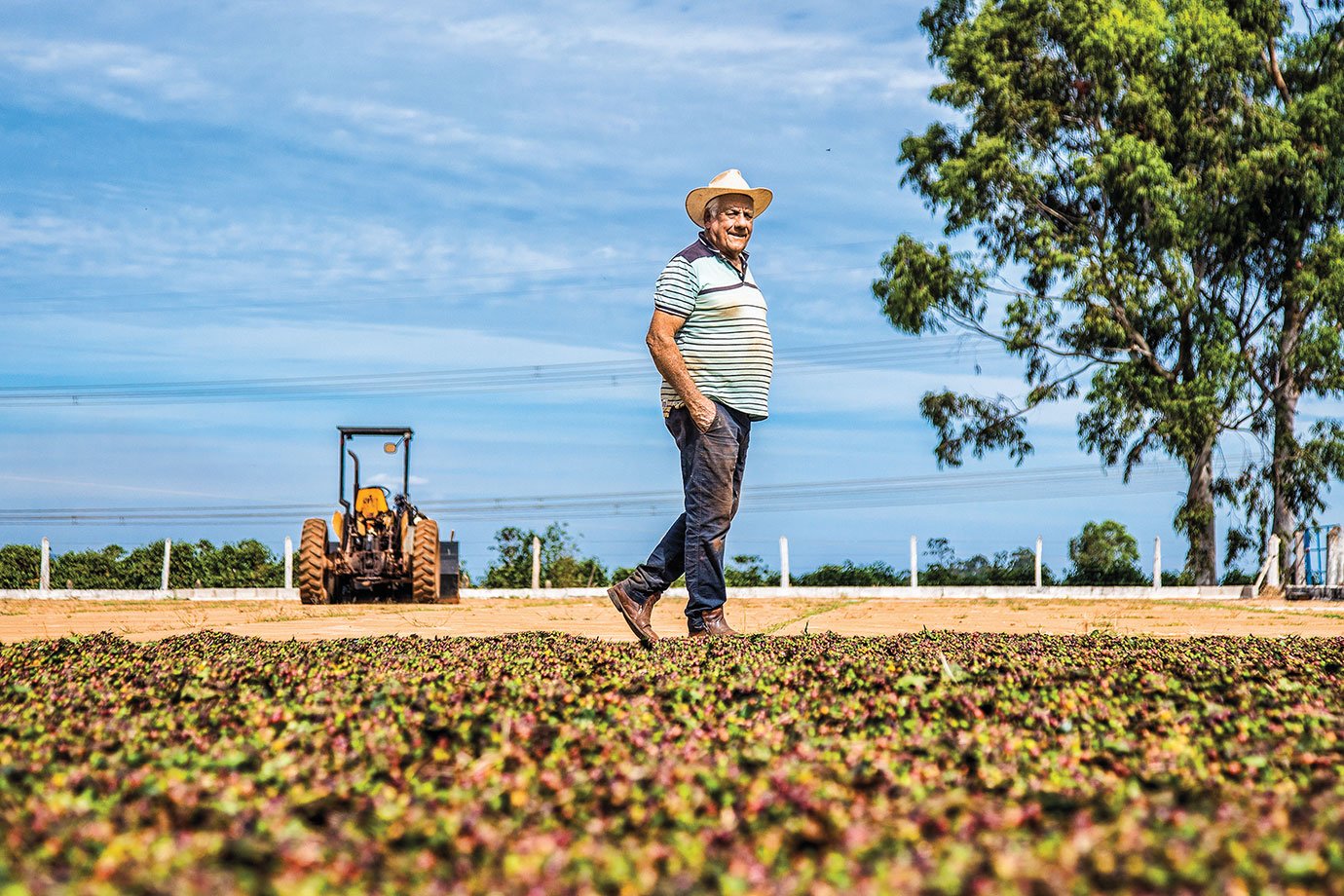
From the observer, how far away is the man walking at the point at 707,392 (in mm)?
4934

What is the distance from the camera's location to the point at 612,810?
1.90 meters

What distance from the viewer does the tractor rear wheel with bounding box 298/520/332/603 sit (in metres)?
15.7

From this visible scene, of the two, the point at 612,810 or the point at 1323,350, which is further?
the point at 1323,350

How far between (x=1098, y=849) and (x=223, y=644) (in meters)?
3.76

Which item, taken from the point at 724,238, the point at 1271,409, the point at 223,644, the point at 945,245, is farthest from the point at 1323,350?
the point at 223,644

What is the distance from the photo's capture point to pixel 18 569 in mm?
26047

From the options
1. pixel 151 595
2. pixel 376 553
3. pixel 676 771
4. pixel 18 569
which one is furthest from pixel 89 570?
pixel 676 771

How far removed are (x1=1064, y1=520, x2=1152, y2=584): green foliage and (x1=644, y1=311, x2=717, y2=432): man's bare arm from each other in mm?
20266

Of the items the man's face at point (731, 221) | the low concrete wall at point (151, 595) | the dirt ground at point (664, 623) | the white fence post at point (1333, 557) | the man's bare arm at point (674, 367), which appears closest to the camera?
the man's bare arm at point (674, 367)

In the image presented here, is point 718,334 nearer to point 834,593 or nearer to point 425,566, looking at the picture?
point 425,566

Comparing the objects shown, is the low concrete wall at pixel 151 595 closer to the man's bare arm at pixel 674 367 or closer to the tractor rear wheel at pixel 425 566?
the tractor rear wheel at pixel 425 566

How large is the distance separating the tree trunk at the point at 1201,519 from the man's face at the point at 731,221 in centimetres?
1983

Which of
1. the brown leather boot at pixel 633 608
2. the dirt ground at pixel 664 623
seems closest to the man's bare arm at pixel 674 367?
the brown leather boot at pixel 633 608

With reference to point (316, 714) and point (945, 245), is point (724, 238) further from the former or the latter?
point (945, 245)
